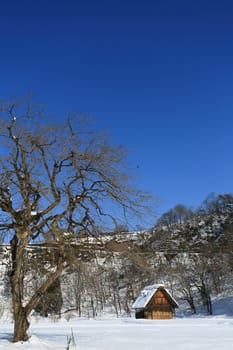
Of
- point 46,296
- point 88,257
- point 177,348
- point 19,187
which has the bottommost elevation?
point 177,348

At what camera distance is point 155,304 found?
44625 mm

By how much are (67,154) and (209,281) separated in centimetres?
4708

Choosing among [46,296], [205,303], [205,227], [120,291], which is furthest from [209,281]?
[46,296]

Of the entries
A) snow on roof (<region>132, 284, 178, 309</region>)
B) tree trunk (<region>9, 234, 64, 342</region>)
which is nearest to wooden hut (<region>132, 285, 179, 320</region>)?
snow on roof (<region>132, 284, 178, 309</region>)

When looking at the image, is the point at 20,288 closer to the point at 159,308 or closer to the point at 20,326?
the point at 20,326

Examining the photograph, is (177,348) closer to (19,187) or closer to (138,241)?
(138,241)

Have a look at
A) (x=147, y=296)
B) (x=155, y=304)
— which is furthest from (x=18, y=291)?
(x=155, y=304)

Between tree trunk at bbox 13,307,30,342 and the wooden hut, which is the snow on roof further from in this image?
tree trunk at bbox 13,307,30,342

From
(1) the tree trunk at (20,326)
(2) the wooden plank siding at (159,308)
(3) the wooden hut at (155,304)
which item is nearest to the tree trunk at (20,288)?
(1) the tree trunk at (20,326)

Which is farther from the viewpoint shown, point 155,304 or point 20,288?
point 155,304

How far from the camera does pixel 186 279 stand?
4922cm

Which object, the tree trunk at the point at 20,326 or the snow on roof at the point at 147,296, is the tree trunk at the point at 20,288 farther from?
the snow on roof at the point at 147,296

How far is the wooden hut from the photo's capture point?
43812 mm

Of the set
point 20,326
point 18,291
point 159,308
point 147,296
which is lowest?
point 20,326
